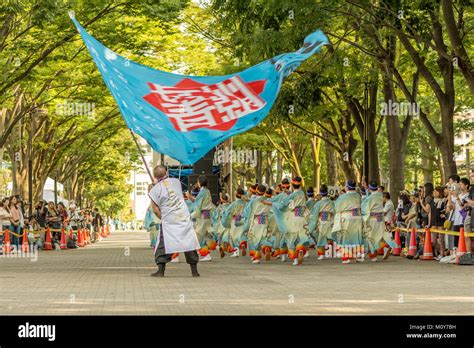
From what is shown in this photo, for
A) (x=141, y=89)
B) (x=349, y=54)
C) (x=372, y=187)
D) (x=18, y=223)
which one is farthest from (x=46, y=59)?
(x=141, y=89)

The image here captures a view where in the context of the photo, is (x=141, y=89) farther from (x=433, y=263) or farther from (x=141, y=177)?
(x=141, y=177)

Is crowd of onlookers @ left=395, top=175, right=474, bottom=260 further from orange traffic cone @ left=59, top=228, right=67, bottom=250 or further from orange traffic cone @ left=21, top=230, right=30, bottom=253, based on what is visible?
orange traffic cone @ left=59, top=228, right=67, bottom=250

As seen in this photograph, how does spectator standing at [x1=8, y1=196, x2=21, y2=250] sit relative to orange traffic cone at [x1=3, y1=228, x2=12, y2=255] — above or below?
above

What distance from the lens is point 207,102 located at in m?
19.1

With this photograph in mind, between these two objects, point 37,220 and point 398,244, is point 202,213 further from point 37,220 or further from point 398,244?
point 37,220

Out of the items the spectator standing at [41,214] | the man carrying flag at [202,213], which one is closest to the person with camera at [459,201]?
the man carrying flag at [202,213]

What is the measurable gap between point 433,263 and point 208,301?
11.2m

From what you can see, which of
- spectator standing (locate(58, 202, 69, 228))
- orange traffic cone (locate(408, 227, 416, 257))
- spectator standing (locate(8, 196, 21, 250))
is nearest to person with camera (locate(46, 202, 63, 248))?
spectator standing (locate(58, 202, 69, 228))

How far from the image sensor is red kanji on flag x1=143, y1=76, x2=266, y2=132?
61.6 feet

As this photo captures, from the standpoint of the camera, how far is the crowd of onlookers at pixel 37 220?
3350 cm

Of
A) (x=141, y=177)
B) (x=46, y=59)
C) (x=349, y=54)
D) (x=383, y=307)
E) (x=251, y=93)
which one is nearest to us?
(x=383, y=307)

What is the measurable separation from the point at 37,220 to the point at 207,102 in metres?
19.9

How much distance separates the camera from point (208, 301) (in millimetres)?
14594

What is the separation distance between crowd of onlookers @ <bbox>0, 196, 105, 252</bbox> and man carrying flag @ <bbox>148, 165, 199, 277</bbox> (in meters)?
14.0
